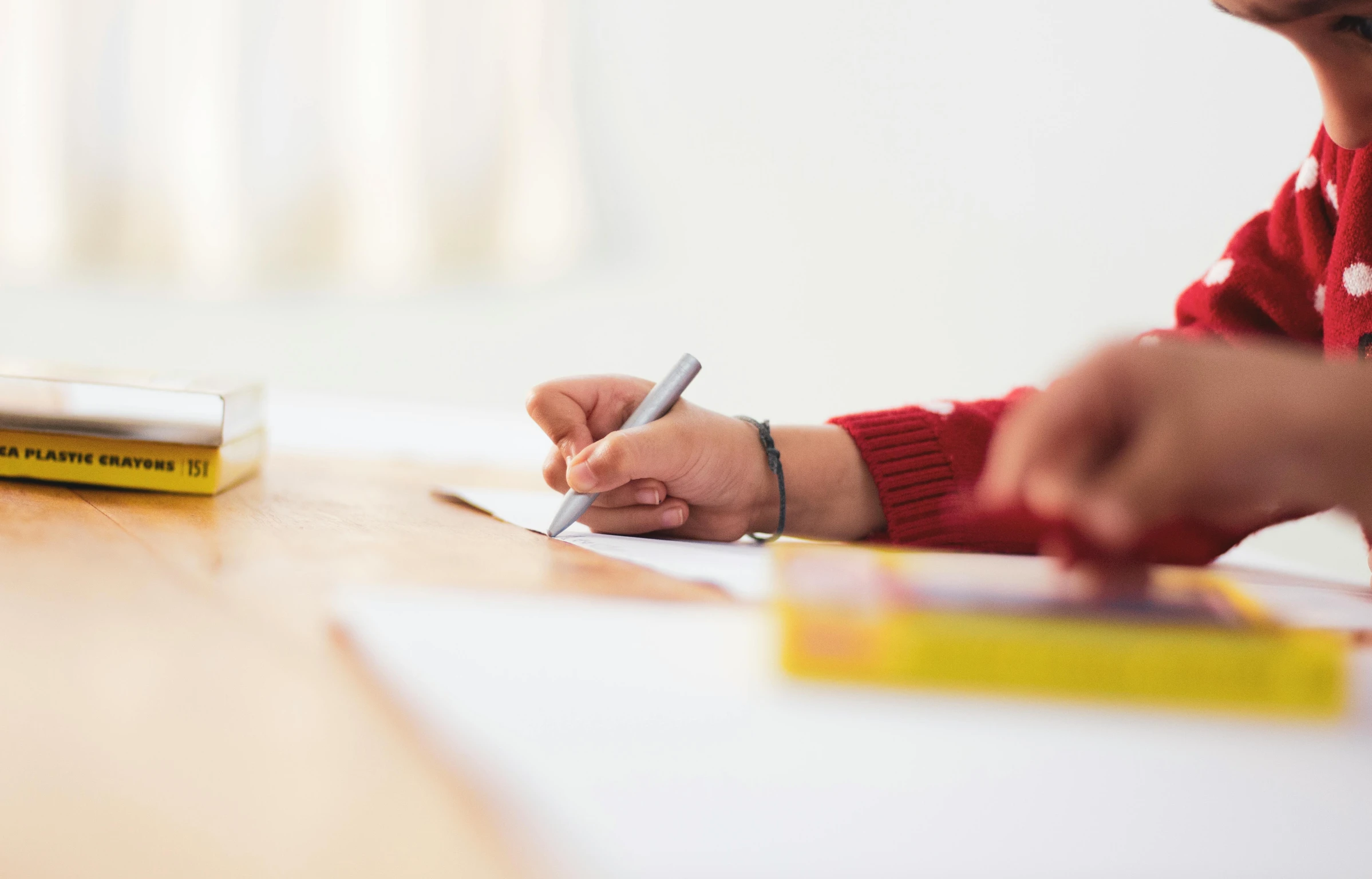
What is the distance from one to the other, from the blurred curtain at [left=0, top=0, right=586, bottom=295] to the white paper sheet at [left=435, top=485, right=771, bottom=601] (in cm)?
79

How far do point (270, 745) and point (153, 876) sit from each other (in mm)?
53

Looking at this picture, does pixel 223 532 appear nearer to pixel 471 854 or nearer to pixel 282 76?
pixel 471 854

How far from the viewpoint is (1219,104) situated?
1376 mm

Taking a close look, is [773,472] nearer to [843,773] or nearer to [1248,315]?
[1248,315]

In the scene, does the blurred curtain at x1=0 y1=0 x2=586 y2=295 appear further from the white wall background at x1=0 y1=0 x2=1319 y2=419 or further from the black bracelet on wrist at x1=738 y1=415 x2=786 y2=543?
the black bracelet on wrist at x1=738 y1=415 x2=786 y2=543

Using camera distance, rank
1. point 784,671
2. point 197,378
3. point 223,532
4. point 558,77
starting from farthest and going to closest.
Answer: point 558,77 < point 197,378 < point 223,532 < point 784,671

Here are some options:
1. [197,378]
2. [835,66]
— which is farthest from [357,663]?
[835,66]

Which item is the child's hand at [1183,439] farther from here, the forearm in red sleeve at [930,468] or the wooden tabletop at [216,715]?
the forearm in red sleeve at [930,468]

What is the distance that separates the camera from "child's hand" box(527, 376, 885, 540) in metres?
0.60

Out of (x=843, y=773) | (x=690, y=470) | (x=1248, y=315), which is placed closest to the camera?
(x=843, y=773)

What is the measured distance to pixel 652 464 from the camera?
595 millimetres

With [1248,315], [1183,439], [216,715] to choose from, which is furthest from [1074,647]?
[1248,315]

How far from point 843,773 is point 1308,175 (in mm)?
682

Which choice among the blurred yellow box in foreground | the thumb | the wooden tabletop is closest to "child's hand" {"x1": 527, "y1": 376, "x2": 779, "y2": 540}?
the thumb
